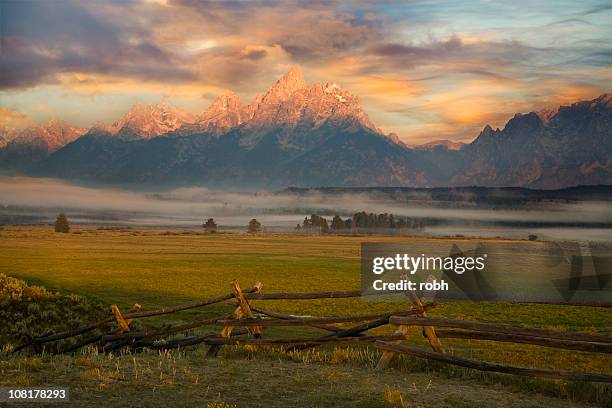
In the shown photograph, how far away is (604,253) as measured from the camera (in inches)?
4833

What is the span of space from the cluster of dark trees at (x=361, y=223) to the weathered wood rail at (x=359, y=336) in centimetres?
16601

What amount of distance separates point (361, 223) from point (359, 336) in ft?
585

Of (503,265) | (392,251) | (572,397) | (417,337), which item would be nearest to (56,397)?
(572,397)

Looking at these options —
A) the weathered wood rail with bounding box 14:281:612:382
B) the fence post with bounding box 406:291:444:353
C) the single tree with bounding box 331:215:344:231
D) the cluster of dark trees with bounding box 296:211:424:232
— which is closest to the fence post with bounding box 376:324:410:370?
the weathered wood rail with bounding box 14:281:612:382

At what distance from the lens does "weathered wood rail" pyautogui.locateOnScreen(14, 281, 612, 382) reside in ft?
38.0

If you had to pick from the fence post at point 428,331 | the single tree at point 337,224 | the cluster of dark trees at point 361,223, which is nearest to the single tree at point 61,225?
the cluster of dark trees at point 361,223

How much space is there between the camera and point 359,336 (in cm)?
1421

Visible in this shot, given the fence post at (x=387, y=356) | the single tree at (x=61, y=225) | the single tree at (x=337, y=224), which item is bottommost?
the single tree at (x=61, y=225)

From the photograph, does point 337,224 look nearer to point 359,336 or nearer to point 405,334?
point 359,336

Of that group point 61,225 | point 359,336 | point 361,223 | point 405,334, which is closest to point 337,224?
point 361,223

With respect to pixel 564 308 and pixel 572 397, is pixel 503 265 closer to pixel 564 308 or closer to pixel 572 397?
pixel 564 308

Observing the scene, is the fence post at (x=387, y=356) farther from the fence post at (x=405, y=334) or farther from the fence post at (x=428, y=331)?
the fence post at (x=428, y=331)

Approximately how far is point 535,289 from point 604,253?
74.9m

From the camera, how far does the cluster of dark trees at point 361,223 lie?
186125mm
